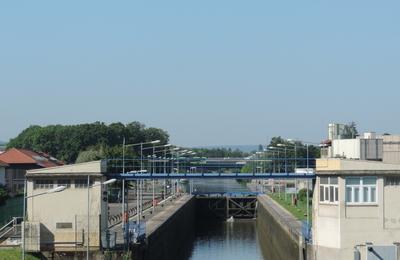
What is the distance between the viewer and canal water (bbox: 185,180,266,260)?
6366 centimetres

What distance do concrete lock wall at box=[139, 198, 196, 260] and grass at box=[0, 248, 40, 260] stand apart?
17.3ft

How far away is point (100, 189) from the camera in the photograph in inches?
1542

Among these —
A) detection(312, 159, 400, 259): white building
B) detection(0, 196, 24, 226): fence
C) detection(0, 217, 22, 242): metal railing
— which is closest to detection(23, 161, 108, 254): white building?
detection(0, 217, 22, 242): metal railing

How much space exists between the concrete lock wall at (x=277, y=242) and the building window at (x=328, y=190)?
6.49 metres

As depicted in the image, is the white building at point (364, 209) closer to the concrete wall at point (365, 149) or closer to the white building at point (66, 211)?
the white building at point (66, 211)

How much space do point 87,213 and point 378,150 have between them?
44.7 m

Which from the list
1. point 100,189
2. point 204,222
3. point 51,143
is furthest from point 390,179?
point 51,143

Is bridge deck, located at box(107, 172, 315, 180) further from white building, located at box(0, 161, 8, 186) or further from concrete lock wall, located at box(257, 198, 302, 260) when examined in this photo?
white building, located at box(0, 161, 8, 186)

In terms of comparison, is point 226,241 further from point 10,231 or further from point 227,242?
point 10,231

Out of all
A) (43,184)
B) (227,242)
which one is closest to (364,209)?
(43,184)

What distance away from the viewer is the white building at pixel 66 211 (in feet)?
125

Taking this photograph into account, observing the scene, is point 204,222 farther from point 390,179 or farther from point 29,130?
point 29,130

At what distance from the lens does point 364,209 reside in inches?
1465

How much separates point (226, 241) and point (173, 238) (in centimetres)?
1128
